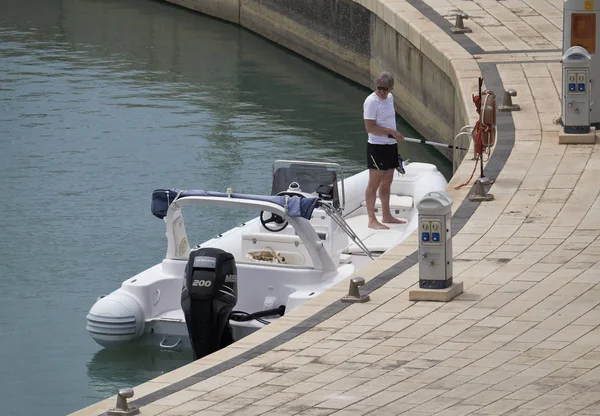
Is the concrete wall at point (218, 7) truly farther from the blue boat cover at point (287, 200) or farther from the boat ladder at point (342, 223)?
the blue boat cover at point (287, 200)

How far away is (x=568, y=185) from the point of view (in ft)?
44.8

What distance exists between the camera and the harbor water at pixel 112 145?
495 inches

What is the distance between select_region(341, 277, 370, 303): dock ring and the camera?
10539 millimetres

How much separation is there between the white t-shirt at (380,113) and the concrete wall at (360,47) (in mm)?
3115

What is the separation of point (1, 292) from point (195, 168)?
562cm

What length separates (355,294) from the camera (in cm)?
1065

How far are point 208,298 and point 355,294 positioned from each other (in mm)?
1119

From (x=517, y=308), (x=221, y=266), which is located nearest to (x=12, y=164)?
(x=221, y=266)

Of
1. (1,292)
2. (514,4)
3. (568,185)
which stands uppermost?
(514,4)

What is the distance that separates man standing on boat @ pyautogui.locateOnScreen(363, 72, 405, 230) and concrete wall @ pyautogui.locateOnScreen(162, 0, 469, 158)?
298 centimetres

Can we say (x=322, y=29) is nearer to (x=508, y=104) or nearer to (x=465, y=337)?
(x=508, y=104)

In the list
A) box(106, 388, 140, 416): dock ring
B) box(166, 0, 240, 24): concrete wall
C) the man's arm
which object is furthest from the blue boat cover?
box(166, 0, 240, 24): concrete wall

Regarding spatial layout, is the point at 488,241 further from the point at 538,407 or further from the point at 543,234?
the point at 538,407

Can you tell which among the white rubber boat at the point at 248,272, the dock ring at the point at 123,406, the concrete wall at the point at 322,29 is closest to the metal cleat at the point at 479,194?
the white rubber boat at the point at 248,272
